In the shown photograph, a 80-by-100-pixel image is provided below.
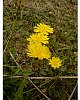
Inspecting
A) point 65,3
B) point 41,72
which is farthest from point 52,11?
point 41,72

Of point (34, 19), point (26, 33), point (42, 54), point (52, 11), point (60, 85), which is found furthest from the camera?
point (52, 11)

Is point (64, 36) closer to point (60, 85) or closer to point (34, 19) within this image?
point (34, 19)

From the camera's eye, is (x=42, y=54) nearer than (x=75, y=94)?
Yes

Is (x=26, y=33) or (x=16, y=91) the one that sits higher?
(x=26, y=33)

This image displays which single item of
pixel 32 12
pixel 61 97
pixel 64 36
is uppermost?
pixel 32 12

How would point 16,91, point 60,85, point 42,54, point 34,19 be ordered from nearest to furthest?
1. point 42,54
2. point 16,91
3. point 60,85
4. point 34,19

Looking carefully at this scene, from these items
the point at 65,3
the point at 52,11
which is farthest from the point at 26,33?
the point at 65,3

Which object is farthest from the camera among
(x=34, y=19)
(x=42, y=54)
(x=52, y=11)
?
(x=52, y=11)

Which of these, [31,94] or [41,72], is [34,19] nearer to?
[41,72]

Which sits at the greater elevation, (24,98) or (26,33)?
(26,33)
